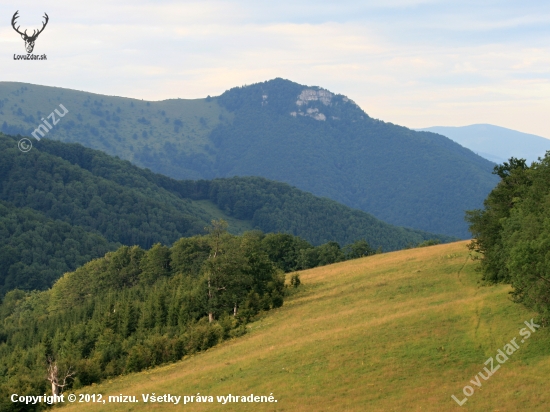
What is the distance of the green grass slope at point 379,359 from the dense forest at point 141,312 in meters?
4.03

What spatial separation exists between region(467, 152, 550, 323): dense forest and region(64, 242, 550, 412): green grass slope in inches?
100.0

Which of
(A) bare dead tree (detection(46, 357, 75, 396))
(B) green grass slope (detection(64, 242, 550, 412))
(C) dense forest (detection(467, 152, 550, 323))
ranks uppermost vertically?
(C) dense forest (detection(467, 152, 550, 323))

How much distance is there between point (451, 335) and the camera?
1719 inches

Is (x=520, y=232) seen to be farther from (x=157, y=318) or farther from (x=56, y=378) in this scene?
(x=157, y=318)

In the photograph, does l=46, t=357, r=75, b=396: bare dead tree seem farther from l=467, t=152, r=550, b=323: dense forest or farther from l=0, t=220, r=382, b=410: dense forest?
l=467, t=152, r=550, b=323: dense forest

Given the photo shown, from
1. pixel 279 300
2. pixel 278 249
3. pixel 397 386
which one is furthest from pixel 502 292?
pixel 278 249

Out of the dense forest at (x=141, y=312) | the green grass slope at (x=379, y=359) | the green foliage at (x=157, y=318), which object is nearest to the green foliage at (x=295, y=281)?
the dense forest at (x=141, y=312)

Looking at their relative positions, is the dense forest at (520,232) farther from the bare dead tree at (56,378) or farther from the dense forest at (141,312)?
the bare dead tree at (56,378)

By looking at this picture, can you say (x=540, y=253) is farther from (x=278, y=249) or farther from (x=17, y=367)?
(x=278, y=249)

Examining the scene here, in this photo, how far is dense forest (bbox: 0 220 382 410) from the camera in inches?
2265

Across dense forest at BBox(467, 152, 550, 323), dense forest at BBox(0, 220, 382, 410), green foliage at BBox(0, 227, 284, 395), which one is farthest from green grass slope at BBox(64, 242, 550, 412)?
green foliage at BBox(0, 227, 284, 395)

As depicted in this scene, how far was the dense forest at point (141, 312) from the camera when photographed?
57531mm

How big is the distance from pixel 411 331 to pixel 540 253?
10.9m

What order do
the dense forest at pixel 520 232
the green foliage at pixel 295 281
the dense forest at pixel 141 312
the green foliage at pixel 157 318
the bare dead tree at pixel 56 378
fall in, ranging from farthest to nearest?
the green foliage at pixel 295 281, the green foliage at pixel 157 318, the dense forest at pixel 141 312, the bare dead tree at pixel 56 378, the dense forest at pixel 520 232
